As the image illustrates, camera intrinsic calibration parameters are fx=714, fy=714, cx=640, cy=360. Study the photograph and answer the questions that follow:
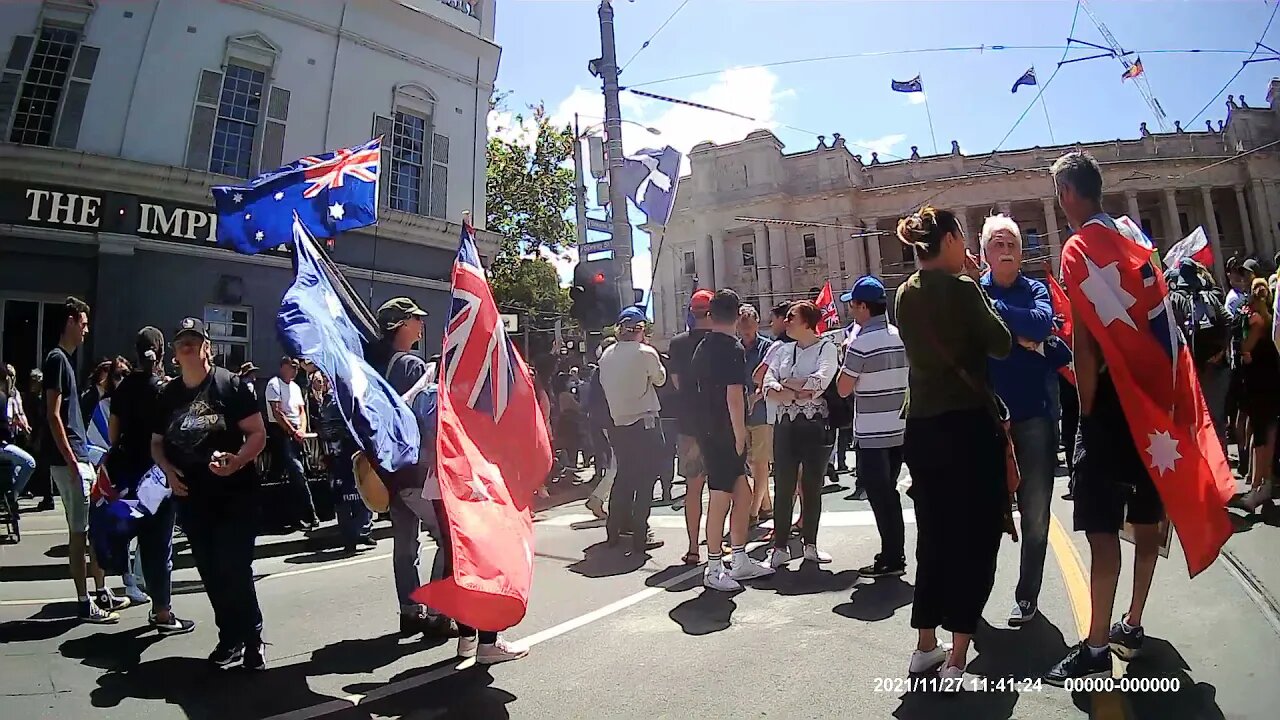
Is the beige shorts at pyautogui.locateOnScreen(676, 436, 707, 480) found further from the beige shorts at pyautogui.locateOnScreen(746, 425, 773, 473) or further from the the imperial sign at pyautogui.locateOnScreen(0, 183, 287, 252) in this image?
the the imperial sign at pyautogui.locateOnScreen(0, 183, 287, 252)

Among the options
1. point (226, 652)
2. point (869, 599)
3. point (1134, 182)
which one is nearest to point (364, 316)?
point (226, 652)

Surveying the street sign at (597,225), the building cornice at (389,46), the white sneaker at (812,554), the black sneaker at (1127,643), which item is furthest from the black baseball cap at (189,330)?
the street sign at (597,225)

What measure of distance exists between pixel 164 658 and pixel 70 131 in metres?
3.61

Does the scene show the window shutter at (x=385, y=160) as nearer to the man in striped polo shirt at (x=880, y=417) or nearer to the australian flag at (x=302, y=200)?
the australian flag at (x=302, y=200)

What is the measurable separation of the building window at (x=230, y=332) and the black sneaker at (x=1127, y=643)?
22.7 feet

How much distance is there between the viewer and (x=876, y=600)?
4.37 m

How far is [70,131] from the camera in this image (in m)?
4.94

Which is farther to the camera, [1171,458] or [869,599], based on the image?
[869,599]

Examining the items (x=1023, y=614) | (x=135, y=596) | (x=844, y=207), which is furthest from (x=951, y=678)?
(x=844, y=207)

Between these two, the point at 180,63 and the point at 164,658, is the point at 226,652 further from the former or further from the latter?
the point at 180,63

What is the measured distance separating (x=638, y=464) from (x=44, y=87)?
16.9ft

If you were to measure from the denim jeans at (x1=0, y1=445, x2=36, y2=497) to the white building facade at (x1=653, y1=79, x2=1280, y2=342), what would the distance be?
40042 millimetres

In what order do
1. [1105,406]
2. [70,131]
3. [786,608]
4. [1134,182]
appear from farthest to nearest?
[1134,182], [70,131], [786,608], [1105,406]

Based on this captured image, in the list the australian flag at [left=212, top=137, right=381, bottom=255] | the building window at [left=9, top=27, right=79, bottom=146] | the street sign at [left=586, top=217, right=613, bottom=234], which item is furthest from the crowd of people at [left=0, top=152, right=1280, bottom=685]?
the street sign at [left=586, top=217, right=613, bottom=234]
